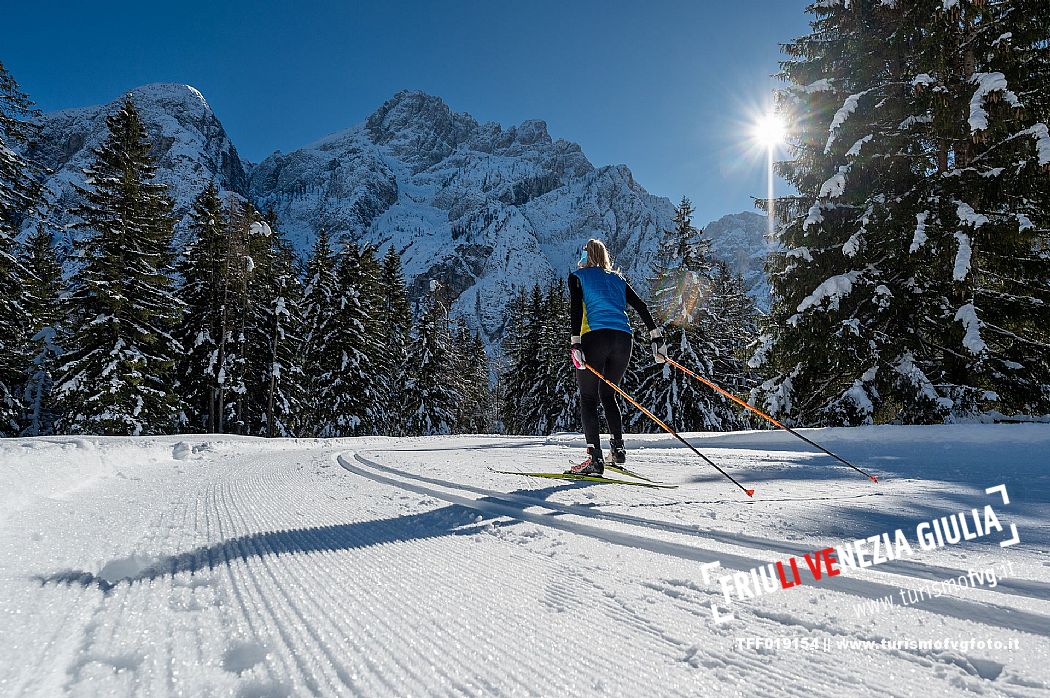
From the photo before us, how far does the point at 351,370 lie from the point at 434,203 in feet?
575

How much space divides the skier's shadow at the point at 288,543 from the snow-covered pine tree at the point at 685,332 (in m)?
20.9

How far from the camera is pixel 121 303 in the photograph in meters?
15.7

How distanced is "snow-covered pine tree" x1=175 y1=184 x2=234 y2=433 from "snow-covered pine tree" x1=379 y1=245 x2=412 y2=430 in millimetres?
8425

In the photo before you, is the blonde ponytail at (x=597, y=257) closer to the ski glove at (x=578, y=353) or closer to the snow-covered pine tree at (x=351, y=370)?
the ski glove at (x=578, y=353)

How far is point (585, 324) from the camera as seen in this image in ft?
13.5

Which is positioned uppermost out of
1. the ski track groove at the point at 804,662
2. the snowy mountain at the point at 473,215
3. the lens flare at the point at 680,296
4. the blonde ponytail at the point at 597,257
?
the snowy mountain at the point at 473,215

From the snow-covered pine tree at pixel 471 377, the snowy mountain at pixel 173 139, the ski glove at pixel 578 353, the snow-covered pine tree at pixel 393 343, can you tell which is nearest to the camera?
the ski glove at pixel 578 353

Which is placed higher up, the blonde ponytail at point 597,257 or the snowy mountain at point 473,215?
the snowy mountain at point 473,215

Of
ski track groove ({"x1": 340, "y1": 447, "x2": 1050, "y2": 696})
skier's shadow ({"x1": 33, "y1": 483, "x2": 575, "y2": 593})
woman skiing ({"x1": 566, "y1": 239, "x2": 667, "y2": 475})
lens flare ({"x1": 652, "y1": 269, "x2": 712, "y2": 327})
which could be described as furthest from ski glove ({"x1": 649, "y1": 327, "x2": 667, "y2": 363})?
lens flare ({"x1": 652, "y1": 269, "x2": 712, "y2": 327})

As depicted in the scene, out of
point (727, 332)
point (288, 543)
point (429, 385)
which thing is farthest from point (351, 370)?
point (288, 543)

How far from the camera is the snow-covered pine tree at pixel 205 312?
70.2 feet

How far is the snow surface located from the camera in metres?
0.91

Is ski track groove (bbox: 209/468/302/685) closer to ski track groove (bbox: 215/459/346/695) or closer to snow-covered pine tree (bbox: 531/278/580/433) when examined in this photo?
ski track groove (bbox: 215/459/346/695)

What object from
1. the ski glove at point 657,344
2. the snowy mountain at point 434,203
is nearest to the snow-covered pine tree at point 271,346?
the ski glove at point 657,344
